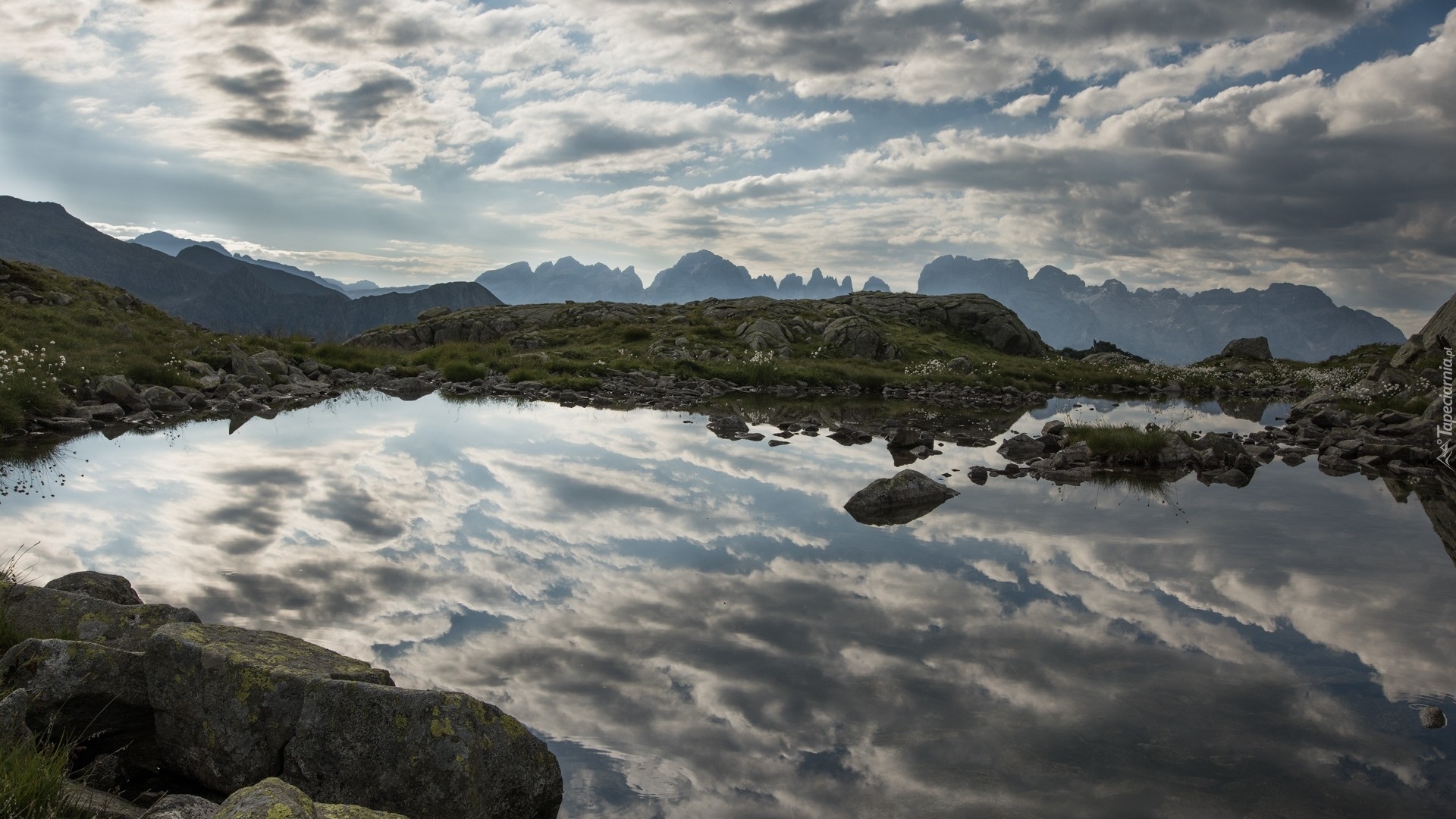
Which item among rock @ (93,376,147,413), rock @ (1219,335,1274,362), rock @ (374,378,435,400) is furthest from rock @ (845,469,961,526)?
rock @ (1219,335,1274,362)

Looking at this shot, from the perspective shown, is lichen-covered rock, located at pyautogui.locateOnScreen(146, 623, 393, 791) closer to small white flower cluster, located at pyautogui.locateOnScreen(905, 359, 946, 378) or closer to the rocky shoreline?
the rocky shoreline

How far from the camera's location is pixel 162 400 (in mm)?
32562

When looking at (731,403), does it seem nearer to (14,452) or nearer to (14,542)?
(14,452)

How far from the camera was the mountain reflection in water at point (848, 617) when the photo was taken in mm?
7641

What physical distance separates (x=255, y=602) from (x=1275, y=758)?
1311 cm

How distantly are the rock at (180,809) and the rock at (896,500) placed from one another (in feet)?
45.9

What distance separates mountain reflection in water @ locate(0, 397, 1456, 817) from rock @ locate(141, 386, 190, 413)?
10.1 metres

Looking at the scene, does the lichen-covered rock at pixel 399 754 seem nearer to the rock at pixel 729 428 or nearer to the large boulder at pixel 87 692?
the large boulder at pixel 87 692

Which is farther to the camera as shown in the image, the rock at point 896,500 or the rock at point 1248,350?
the rock at point 1248,350

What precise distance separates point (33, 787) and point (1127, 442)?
27.9 meters

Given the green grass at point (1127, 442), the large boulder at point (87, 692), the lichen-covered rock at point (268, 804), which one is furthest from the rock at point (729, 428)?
the lichen-covered rock at point (268, 804)

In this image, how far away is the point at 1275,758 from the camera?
26.1 feet

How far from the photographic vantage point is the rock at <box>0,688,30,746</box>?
217 inches

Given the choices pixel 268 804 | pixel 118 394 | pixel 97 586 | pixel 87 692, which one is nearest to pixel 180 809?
pixel 268 804
